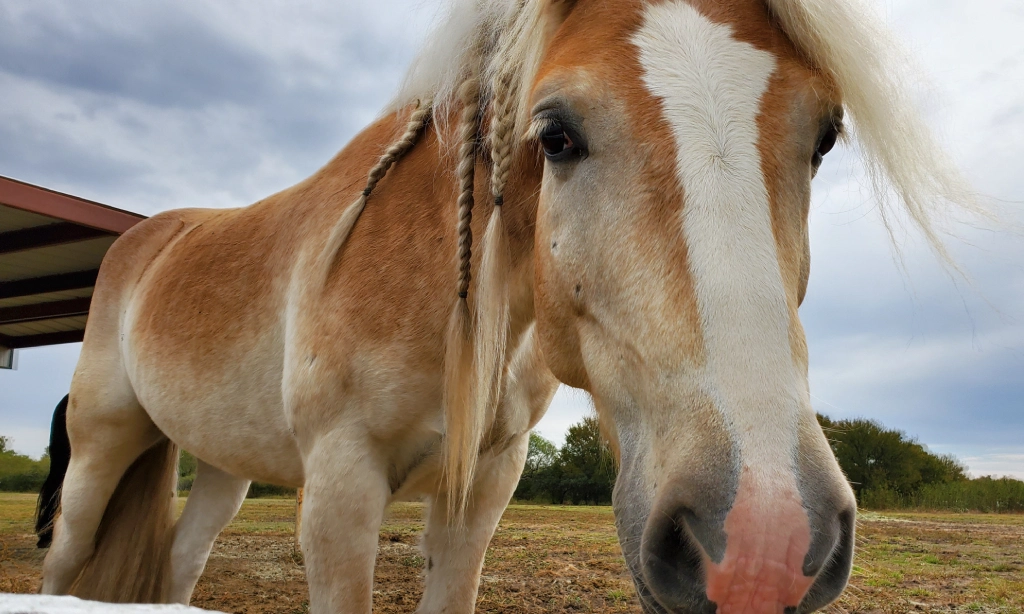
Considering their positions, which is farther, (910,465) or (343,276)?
(910,465)

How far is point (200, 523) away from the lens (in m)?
3.25

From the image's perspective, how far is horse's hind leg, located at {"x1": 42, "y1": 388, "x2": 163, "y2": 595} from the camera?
9.73ft

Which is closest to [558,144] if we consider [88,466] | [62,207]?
[88,466]

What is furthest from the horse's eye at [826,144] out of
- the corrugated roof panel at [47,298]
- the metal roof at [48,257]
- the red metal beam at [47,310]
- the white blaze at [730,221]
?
the red metal beam at [47,310]

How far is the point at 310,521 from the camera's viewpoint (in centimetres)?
177

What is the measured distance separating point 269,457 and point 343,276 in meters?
0.74

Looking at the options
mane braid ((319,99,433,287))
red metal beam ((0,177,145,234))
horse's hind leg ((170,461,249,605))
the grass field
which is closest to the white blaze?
mane braid ((319,99,433,287))

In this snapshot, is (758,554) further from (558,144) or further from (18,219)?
(18,219)

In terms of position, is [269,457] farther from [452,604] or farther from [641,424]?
[641,424]

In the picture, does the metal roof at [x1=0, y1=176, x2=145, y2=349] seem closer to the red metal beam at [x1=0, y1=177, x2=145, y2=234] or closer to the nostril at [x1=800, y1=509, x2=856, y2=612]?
the red metal beam at [x1=0, y1=177, x2=145, y2=234]

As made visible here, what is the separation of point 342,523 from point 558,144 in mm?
1115

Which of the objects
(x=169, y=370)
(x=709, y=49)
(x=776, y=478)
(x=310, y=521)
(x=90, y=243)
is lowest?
(x=310, y=521)

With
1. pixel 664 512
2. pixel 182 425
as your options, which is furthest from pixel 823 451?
pixel 182 425

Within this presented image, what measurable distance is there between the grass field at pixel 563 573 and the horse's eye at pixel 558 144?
2046 mm
